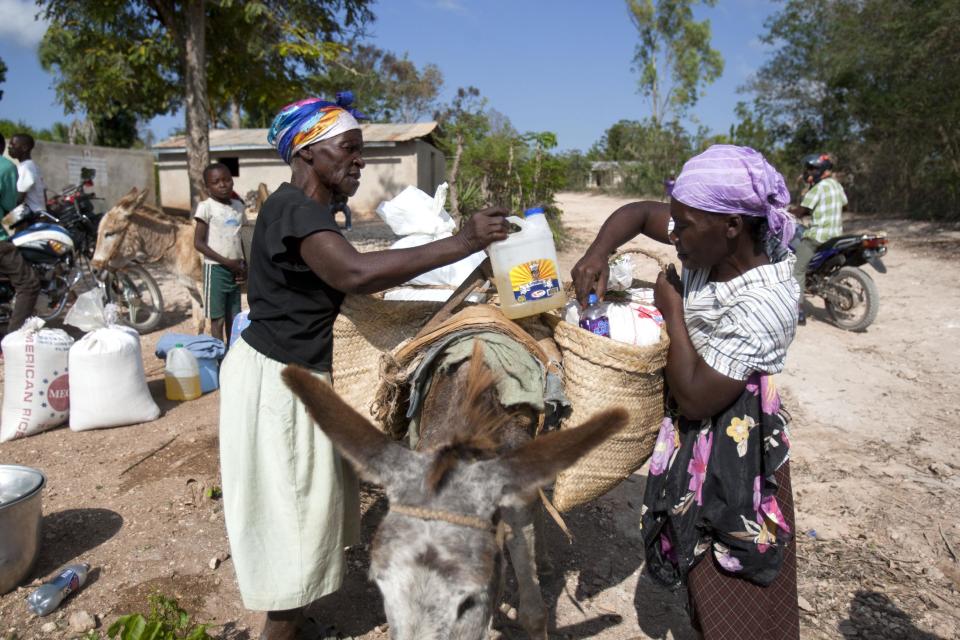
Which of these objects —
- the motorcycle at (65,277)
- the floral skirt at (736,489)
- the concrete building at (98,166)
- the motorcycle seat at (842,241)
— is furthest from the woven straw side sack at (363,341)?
the concrete building at (98,166)

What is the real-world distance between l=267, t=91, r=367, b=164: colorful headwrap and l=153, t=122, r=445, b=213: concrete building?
17.5 meters

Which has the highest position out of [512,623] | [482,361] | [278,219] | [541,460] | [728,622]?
[278,219]

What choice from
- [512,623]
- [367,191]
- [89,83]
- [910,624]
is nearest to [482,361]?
[512,623]

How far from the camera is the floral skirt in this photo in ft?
6.27

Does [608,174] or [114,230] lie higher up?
[608,174]

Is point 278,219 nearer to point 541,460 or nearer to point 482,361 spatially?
point 482,361

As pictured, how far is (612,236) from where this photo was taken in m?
2.38

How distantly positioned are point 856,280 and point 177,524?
8698 millimetres

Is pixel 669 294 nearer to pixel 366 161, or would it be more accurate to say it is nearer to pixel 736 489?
pixel 736 489

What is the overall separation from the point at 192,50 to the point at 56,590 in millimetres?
10309

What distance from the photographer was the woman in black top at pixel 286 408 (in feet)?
7.36

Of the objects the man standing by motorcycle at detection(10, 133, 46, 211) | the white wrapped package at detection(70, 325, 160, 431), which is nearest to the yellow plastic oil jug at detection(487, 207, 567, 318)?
the white wrapped package at detection(70, 325, 160, 431)

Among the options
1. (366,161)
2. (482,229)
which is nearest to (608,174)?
(366,161)

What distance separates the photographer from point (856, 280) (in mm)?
8289
